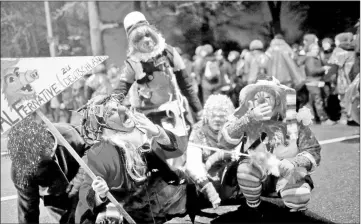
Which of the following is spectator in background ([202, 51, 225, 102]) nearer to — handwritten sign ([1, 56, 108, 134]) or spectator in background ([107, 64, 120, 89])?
spectator in background ([107, 64, 120, 89])

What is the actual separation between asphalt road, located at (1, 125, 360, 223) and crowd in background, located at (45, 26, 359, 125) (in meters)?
0.24

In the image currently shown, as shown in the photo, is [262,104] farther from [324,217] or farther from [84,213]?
[84,213]

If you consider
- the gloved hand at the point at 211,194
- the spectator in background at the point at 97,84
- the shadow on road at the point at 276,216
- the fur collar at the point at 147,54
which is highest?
the fur collar at the point at 147,54

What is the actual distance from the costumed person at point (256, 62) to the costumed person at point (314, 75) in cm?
27

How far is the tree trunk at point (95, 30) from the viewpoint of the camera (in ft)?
5.96

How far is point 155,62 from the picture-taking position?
5.63 ft

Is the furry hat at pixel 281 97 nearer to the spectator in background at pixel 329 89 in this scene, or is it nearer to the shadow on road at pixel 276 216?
the shadow on road at pixel 276 216

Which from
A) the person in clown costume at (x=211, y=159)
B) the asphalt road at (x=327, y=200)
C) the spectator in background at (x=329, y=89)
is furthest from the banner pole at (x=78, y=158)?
the spectator in background at (x=329, y=89)

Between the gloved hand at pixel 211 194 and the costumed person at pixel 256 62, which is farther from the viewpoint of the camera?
the costumed person at pixel 256 62

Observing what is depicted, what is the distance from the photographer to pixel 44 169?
163 centimetres

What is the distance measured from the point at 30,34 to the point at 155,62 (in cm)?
66

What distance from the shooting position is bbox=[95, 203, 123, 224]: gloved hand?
153 centimetres

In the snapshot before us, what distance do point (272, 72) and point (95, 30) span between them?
88cm

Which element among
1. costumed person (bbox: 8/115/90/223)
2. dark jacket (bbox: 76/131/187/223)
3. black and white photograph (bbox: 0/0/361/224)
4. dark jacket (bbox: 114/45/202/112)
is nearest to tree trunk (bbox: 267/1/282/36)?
black and white photograph (bbox: 0/0/361/224)
